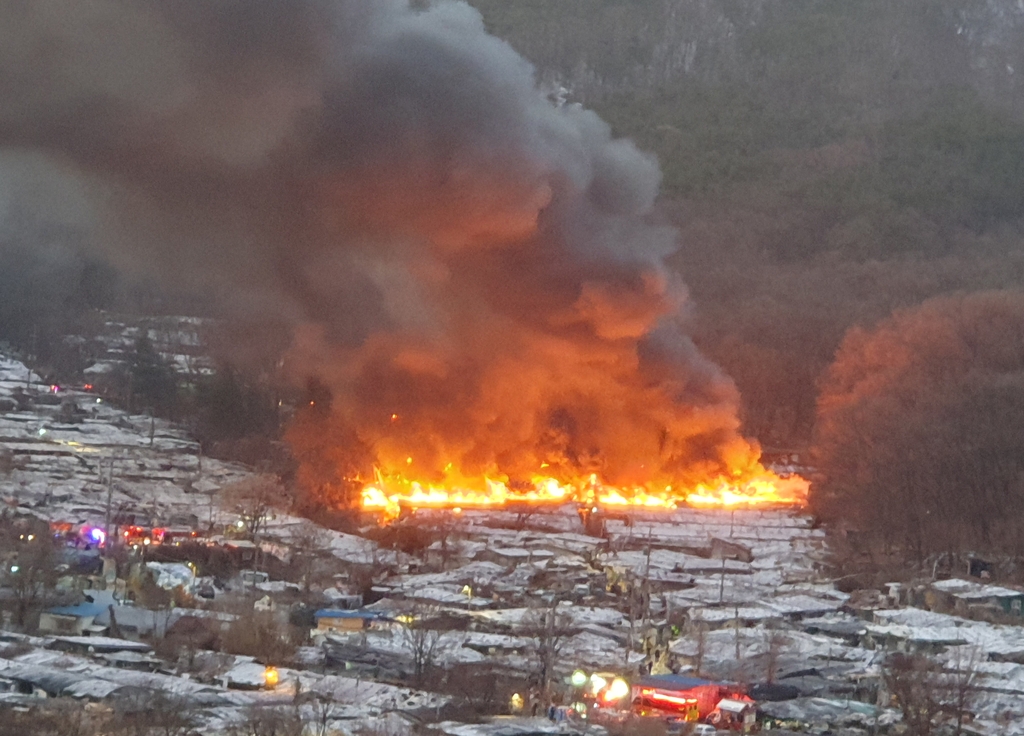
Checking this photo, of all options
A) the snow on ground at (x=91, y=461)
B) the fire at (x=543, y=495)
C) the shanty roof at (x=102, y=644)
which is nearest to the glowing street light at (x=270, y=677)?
the shanty roof at (x=102, y=644)

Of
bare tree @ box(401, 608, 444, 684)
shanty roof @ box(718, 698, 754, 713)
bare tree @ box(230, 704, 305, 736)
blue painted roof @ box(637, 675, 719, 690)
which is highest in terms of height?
bare tree @ box(401, 608, 444, 684)

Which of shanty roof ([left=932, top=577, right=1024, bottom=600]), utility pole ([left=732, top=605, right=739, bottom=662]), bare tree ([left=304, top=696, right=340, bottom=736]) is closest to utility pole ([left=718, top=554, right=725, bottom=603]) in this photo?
utility pole ([left=732, top=605, right=739, bottom=662])

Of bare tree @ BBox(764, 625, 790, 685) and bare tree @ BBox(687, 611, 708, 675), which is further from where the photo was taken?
bare tree @ BBox(687, 611, 708, 675)

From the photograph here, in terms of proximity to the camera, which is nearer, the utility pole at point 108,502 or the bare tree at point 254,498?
the utility pole at point 108,502

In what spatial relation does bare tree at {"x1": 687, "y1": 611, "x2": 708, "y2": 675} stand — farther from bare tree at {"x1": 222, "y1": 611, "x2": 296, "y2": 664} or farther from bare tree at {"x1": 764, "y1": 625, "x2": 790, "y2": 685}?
bare tree at {"x1": 222, "y1": 611, "x2": 296, "y2": 664}

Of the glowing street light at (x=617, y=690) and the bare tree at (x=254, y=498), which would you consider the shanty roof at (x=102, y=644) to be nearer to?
the glowing street light at (x=617, y=690)

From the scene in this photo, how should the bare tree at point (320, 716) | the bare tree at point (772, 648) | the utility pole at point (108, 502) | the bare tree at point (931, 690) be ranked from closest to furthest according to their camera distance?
the bare tree at point (320, 716) → the bare tree at point (931, 690) → the bare tree at point (772, 648) → the utility pole at point (108, 502)

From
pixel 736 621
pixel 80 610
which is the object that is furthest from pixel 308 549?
pixel 736 621
